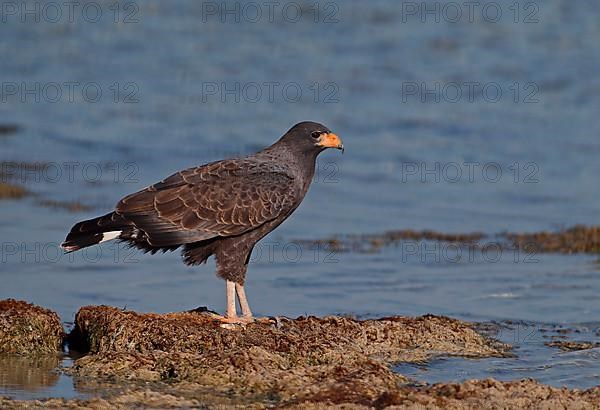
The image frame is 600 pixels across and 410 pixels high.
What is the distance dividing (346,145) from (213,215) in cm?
954

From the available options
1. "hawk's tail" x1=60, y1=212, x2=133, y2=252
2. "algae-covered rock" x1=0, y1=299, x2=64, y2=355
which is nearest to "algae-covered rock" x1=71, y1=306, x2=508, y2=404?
"algae-covered rock" x1=0, y1=299, x2=64, y2=355

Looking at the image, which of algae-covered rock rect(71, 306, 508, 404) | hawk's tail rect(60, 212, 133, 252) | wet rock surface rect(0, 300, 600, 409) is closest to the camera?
wet rock surface rect(0, 300, 600, 409)

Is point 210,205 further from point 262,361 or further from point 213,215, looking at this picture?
point 262,361

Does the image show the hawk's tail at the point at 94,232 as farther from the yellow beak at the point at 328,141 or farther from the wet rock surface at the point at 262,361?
the yellow beak at the point at 328,141

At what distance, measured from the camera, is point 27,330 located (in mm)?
8625

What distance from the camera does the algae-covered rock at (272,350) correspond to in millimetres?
7434

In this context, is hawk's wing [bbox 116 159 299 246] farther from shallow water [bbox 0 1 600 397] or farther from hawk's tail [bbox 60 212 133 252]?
shallow water [bbox 0 1 600 397]

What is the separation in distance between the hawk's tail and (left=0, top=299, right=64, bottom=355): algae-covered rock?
23.3 inches

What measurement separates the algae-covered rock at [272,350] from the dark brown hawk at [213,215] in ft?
2.06

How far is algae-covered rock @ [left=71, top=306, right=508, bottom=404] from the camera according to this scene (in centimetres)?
743

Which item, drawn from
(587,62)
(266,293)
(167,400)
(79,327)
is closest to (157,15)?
(587,62)

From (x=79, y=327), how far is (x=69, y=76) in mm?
15333

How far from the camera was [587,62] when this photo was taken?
77.8ft

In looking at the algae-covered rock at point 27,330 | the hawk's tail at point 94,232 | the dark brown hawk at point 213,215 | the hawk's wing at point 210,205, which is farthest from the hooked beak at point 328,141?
the algae-covered rock at point 27,330
